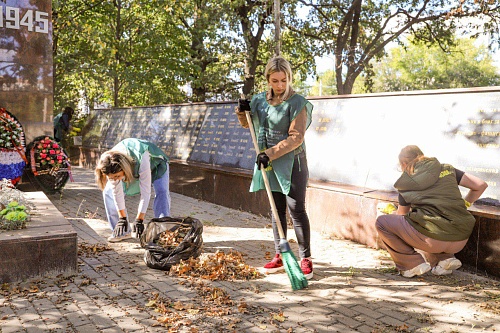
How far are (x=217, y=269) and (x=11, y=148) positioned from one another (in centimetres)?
578

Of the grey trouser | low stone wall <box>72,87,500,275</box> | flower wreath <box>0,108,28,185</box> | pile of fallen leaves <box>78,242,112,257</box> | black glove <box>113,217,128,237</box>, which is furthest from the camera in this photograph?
flower wreath <box>0,108,28,185</box>

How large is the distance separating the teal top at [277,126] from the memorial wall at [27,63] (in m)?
6.61

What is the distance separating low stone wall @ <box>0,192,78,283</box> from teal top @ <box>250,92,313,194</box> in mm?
1869

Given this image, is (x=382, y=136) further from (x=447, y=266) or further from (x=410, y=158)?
(x=447, y=266)

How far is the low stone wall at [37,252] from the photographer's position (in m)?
4.44

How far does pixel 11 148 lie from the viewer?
29.1 feet

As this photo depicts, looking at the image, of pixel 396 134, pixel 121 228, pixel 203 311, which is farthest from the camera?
pixel 121 228

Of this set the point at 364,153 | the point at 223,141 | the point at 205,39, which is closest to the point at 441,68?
the point at 205,39

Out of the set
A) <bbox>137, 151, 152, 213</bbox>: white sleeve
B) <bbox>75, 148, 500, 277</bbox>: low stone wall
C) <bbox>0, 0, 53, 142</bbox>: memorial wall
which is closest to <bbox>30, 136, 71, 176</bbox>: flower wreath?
<bbox>0, 0, 53, 142</bbox>: memorial wall

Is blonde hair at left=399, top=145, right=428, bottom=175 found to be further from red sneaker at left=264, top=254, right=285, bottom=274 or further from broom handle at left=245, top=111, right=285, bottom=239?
red sneaker at left=264, top=254, right=285, bottom=274

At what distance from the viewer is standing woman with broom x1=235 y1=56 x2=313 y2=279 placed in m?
4.40

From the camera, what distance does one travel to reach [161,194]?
636 cm

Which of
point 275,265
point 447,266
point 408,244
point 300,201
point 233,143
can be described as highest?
point 233,143

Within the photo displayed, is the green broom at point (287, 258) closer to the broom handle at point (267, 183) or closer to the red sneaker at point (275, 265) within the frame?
the broom handle at point (267, 183)
